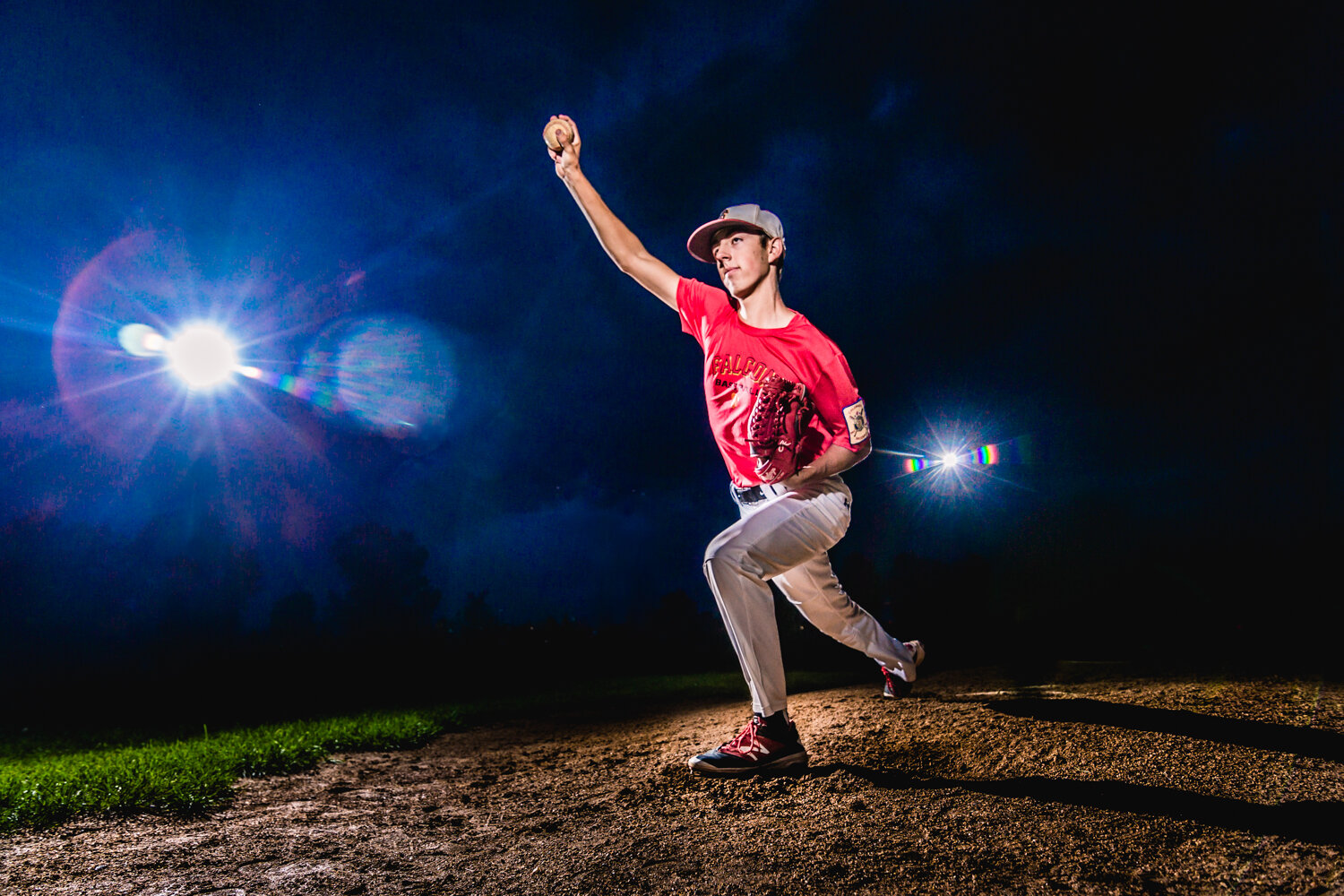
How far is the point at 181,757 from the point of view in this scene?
5156 millimetres

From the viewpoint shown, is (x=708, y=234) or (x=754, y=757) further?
(x=708, y=234)

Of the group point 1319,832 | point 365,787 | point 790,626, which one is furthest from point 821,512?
point 790,626

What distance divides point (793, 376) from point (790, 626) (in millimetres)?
18270

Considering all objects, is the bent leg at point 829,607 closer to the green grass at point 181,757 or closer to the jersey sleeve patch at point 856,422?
the jersey sleeve patch at point 856,422

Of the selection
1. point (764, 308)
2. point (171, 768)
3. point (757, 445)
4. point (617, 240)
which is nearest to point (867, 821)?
point (757, 445)

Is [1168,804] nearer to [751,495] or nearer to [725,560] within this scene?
[725,560]

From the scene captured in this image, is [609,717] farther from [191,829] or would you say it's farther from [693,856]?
[693,856]

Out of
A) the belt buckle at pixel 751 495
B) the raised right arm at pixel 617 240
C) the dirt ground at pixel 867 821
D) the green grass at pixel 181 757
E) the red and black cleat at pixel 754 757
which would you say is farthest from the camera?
the raised right arm at pixel 617 240

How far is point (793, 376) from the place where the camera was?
373 cm

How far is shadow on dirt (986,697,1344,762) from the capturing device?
2.90 meters

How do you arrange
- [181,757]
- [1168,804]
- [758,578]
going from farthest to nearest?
[181,757], [758,578], [1168,804]

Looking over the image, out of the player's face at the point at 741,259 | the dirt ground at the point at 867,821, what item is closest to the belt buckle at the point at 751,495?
the player's face at the point at 741,259

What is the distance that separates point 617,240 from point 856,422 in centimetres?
175

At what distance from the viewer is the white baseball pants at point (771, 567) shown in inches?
133
